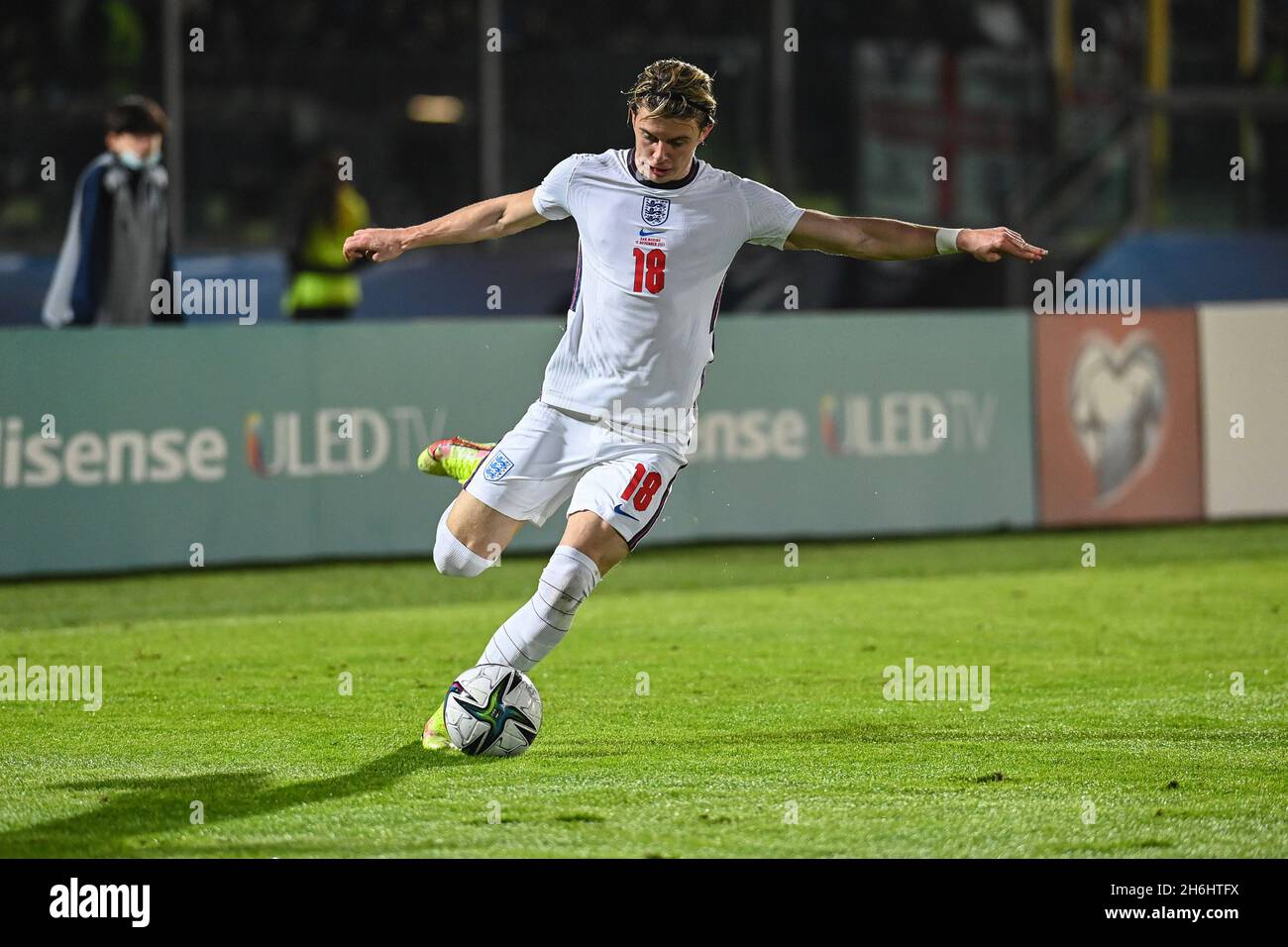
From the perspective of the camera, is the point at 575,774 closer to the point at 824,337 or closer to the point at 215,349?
the point at 215,349

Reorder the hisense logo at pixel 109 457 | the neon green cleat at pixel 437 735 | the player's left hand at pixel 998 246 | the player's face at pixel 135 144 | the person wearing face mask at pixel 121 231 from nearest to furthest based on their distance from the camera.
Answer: the player's left hand at pixel 998 246, the neon green cleat at pixel 437 735, the hisense logo at pixel 109 457, the person wearing face mask at pixel 121 231, the player's face at pixel 135 144

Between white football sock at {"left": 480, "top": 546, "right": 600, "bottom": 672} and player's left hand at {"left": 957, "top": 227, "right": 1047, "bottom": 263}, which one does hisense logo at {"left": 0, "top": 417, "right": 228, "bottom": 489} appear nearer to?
white football sock at {"left": 480, "top": 546, "right": 600, "bottom": 672}

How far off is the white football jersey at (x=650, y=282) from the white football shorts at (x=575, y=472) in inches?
2.6

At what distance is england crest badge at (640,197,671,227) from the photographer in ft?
22.9

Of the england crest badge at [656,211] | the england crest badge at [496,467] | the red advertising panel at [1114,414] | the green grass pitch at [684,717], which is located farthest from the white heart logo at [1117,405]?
the england crest badge at [496,467]

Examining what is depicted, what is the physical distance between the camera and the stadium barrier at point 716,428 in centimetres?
1241

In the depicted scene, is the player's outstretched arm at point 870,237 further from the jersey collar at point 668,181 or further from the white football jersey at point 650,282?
the jersey collar at point 668,181

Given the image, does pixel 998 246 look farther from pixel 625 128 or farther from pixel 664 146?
pixel 625 128

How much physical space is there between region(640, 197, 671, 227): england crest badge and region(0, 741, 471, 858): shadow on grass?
6.46 feet

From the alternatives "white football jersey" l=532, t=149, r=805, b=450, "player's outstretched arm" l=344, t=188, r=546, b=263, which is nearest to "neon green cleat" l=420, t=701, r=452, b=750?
"white football jersey" l=532, t=149, r=805, b=450

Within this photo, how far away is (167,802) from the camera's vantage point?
6316 mm

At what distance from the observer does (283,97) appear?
2005 cm

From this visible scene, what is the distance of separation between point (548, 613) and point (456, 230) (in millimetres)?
1438

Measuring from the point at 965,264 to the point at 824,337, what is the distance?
6.09 meters
